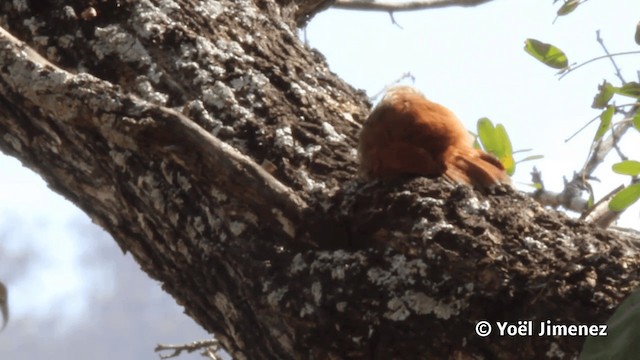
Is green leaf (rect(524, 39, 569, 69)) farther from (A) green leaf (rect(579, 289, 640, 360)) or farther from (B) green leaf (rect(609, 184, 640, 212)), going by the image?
(A) green leaf (rect(579, 289, 640, 360))

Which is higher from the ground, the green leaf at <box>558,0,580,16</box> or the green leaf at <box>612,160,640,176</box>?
the green leaf at <box>558,0,580,16</box>

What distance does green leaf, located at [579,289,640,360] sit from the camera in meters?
0.69

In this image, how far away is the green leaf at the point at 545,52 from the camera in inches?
62.9

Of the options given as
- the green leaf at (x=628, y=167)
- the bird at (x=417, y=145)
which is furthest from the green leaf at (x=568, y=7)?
the bird at (x=417, y=145)

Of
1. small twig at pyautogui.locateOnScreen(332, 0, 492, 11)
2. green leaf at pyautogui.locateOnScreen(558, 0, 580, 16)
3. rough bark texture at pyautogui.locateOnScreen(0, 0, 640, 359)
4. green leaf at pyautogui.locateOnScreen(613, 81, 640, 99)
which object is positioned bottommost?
rough bark texture at pyautogui.locateOnScreen(0, 0, 640, 359)

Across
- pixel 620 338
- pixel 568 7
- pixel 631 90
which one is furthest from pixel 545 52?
pixel 620 338

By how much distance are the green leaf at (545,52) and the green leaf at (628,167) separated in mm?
304

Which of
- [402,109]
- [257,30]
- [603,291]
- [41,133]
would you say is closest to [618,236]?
[603,291]

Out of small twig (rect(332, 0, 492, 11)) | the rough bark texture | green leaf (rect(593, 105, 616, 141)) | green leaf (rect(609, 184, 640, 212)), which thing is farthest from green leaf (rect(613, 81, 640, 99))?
small twig (rect(332, 0, 492, 11))

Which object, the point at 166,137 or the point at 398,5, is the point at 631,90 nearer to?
the point at 166,137

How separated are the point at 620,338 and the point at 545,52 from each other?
3.19 feet

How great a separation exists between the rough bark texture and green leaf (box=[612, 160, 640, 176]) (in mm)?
418

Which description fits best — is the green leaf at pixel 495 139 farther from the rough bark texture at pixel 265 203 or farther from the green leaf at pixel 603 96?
the rough bark texture at pixel 265 203

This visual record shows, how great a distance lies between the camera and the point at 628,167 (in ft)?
4.45
